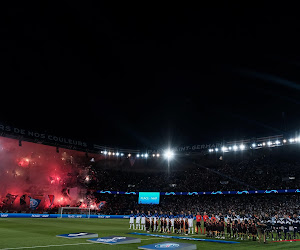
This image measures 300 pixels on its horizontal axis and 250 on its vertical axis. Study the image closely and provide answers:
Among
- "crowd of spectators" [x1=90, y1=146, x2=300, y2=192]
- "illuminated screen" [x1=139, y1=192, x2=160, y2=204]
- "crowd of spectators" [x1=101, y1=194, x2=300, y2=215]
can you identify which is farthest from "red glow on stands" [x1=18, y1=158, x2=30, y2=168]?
"illuminated screen" [x1=139, y1=192, x2=160, y2=204]

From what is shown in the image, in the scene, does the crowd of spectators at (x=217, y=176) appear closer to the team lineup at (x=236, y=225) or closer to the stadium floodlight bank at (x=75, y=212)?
the stadium floodlight bank at (x=75, y=212)

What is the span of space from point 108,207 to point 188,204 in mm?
18872

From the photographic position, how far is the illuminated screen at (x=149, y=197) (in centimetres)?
6253

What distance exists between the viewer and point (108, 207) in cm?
6281

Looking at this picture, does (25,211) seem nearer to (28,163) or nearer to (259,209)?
(28,163)

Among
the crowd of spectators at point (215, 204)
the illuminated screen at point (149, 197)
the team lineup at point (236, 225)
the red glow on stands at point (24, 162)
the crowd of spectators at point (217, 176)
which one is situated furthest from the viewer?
the illuminated screen at point (149, 197)

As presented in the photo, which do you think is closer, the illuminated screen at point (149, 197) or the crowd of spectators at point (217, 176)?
the crowd of spectators at point (217, 176)

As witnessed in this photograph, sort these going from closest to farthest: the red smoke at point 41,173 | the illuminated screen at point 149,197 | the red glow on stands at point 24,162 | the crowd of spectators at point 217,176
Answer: the red smoke at point 41,173
the red glow on stands at point 24,162
the crowd of spectators at point 217,176
the illuminated screen at point 149,197

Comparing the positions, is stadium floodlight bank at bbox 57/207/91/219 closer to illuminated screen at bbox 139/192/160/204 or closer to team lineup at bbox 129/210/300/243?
illuminated screen at bbox 139/192/160/204

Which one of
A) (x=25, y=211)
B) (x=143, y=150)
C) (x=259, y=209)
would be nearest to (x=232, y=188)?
(x=259, y=209)

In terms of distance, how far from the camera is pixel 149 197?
63031 mm

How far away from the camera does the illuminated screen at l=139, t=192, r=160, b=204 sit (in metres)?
62.5

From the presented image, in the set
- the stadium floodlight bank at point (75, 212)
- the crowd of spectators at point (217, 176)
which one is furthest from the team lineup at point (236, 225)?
the crowd of spectators at point (217, 176)

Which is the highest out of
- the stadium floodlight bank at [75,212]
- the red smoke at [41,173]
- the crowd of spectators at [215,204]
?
the red smoke at [41,173]
